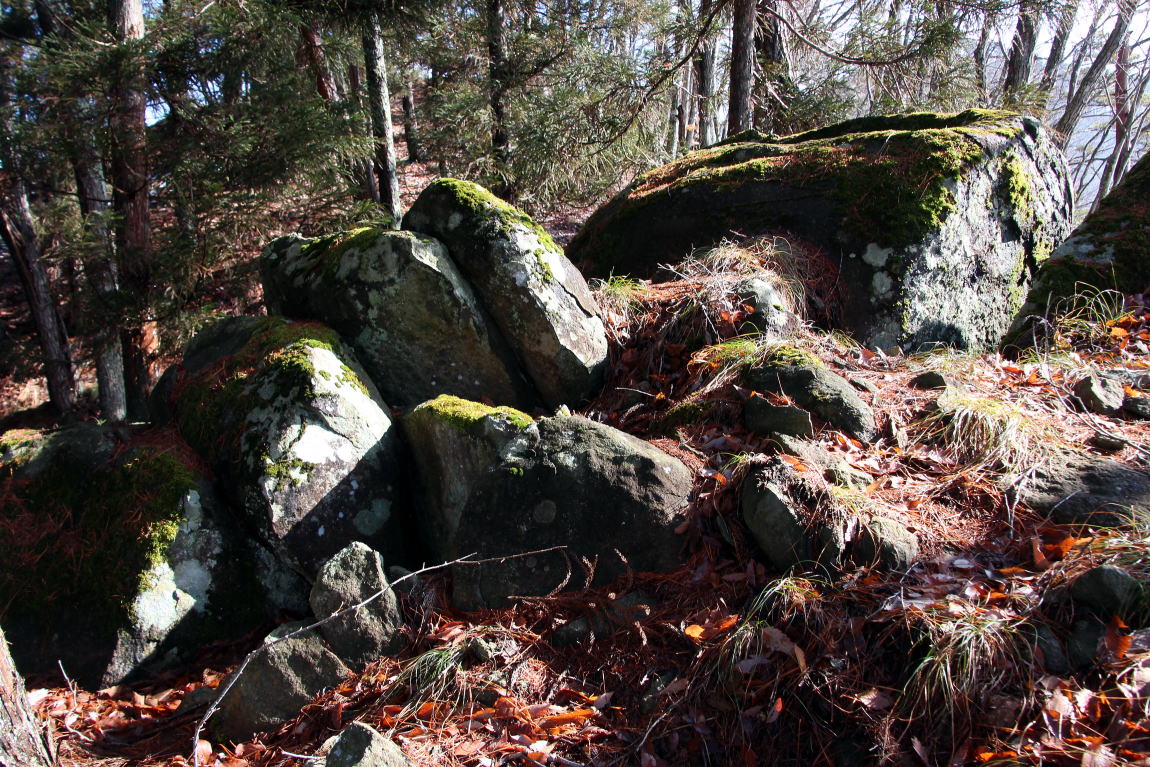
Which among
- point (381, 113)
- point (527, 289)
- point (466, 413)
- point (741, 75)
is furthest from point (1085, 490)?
point (381, 113)

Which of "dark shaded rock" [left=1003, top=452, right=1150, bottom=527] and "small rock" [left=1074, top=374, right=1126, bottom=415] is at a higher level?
"small rock" [left=1074, top=374, right=1126, bottom=415]

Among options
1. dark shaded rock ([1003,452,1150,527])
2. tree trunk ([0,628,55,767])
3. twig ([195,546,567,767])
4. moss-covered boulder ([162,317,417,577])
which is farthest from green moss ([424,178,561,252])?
tree trunk ([0,628,55,767])

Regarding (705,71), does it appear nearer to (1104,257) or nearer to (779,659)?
(1104,257)

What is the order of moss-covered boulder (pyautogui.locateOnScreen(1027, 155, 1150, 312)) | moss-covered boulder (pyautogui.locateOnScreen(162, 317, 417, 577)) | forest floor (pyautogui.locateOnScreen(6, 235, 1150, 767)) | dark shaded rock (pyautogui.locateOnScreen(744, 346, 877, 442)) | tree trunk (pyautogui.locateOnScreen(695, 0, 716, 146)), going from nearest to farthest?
forest floor (pyautogui.locateOnScreen(6, 235, 1150, 767)), dark shaded rock (pyautogui.locateOnScreen(744, 346, 877, 442)), moss-covered boulder (pyautogui.locateOnScreen(162, 317, 417, 577)), moss-covered boulder (pyautogui.locateOnScreen(1027, 155, 1150, 312)), tree trunk (pyautogui.locateOnScreen(695, 0, 716, 146))

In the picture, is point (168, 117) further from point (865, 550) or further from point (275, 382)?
point (865, 550)

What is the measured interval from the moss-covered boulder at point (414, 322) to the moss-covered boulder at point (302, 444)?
27cm

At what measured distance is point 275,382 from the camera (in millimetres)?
4184

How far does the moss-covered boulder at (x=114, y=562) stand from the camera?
3.59 m

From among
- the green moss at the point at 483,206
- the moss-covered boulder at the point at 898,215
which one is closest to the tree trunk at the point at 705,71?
the moss-covered boulder at the point at 898,215

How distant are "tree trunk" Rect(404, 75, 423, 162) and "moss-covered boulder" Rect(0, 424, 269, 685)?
9391 mm

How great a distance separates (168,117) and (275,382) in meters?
5.58

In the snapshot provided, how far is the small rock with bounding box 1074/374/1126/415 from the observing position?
3.66 m

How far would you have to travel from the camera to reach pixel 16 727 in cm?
250

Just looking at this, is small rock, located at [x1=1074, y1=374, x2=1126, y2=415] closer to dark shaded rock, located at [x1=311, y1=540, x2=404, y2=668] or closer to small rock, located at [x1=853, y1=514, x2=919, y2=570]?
small rock, located at [x1=853, y1=514, x2=919, y2=570]
